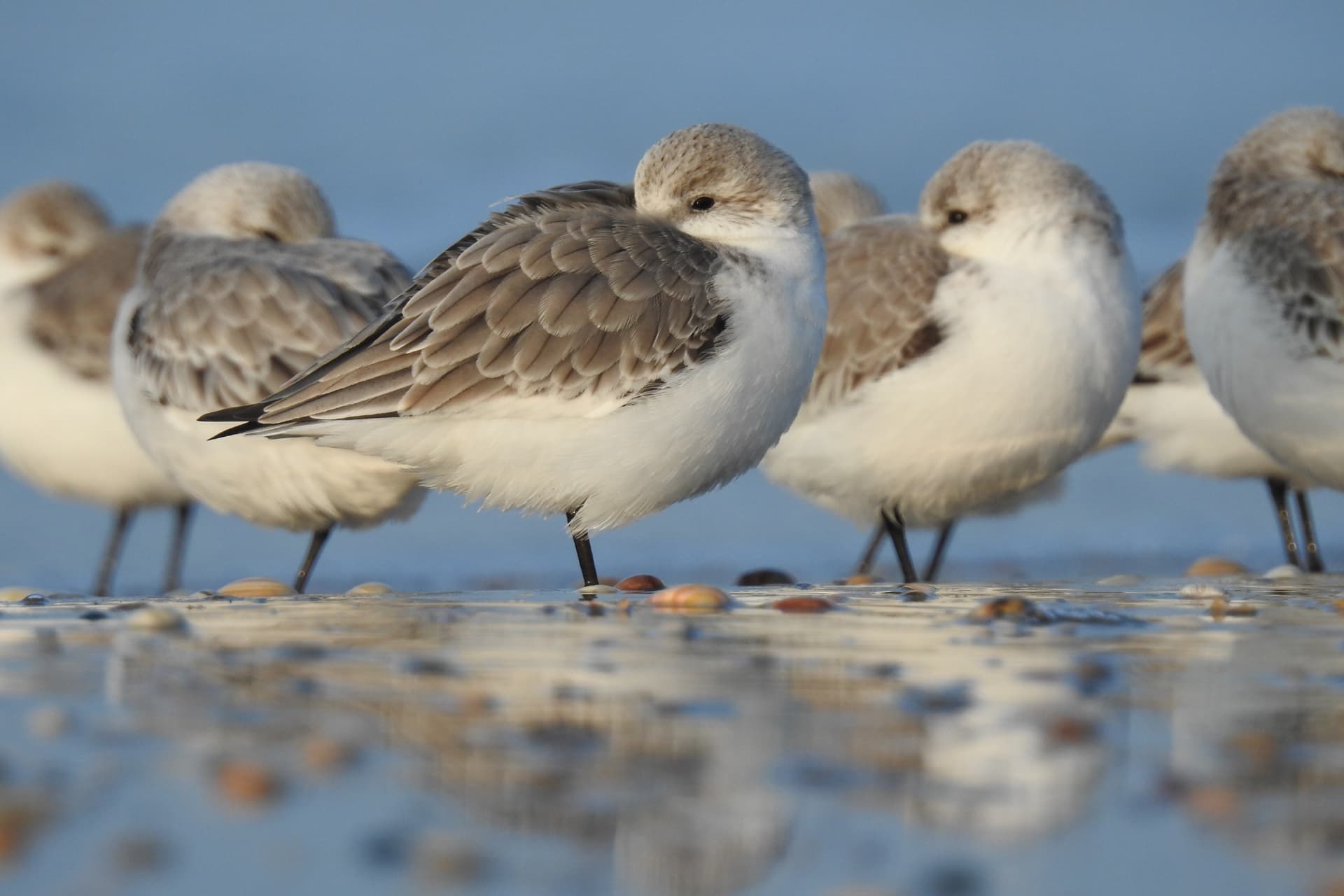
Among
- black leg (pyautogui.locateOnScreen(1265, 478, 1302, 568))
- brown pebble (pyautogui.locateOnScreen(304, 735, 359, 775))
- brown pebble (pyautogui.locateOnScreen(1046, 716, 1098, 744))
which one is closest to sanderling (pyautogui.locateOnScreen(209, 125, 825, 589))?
brown pebble (pyautogui.locateOnScreen(1046, 716, 1098, 744))

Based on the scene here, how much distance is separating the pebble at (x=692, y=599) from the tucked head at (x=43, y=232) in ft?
23.8

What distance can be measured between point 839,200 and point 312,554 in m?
3.82

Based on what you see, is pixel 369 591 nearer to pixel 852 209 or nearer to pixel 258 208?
pixel 258 208

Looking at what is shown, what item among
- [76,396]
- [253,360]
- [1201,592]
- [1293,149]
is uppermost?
[1293,149]

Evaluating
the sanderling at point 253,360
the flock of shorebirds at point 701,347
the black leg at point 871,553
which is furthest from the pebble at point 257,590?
the black leg at point 871,553

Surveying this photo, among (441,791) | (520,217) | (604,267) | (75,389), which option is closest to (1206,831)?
(441,791)

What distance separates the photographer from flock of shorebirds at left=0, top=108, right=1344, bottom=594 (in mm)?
5508

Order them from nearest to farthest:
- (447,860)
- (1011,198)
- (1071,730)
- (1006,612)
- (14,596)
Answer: (447,860) < (1071,730) < (1006,612) < (14,596) < (1011,198)

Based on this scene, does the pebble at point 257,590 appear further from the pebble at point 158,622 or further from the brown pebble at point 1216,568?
the brown pebble at point 1216,568

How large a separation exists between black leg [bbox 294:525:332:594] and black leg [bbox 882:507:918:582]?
2.58 m

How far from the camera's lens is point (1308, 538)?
31.4ft

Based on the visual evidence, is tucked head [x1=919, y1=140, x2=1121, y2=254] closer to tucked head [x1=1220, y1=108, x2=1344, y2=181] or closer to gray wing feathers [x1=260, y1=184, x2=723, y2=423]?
tucked head [x1=1220, y1=108, x2=1344, y2=181]

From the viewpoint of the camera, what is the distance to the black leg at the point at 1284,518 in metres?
9.42

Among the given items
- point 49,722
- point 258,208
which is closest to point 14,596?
point 258,208
